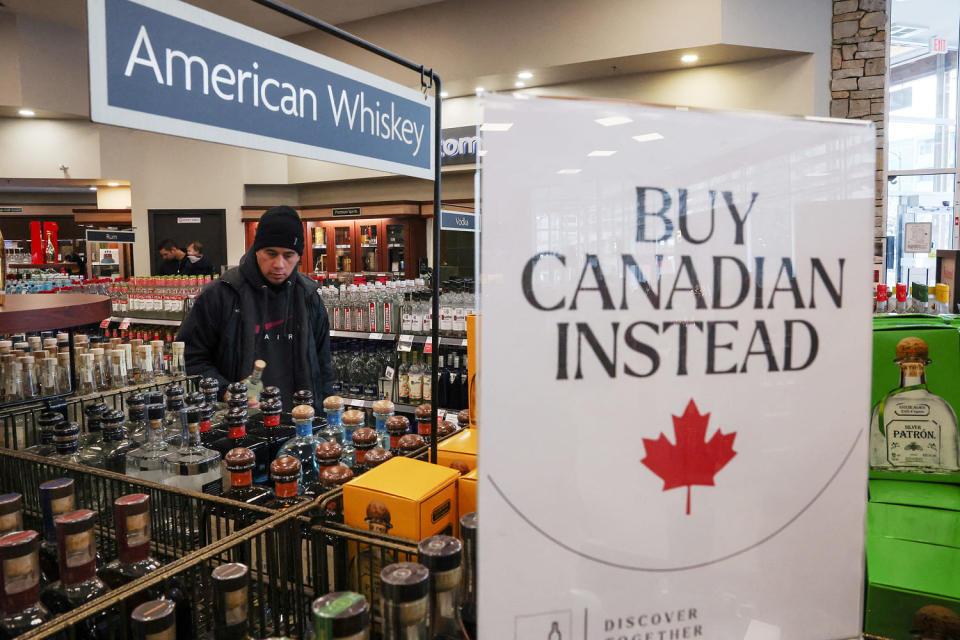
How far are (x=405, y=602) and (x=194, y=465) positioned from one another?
0.97m

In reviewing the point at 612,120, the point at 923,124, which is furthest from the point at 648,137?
the point at 923,124

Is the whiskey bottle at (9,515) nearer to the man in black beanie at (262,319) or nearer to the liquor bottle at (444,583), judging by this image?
the liquor bottle at (444,583)

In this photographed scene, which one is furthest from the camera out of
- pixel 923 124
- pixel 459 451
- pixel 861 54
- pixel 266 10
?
pixel 266 10

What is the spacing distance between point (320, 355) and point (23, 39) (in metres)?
6.68

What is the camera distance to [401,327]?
157 inches

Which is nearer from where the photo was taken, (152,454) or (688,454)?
(688,454)

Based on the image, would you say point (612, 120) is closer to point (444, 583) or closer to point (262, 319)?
point (444, 583)

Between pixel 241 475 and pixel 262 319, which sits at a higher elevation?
pixel 262 319

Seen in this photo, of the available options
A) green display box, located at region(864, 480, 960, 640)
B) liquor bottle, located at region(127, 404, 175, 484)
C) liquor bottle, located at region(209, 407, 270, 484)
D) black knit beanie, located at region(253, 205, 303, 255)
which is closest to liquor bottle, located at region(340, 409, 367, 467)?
liquor bottle, located at region(209, 407, 270, 484)

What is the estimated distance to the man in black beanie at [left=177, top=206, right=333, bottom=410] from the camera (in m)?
2.86

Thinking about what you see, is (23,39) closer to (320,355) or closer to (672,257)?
(320,355)

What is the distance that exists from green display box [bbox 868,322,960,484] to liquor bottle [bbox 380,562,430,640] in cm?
90

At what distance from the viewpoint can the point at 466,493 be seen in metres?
1.08

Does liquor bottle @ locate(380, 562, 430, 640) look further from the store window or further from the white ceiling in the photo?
the store window
